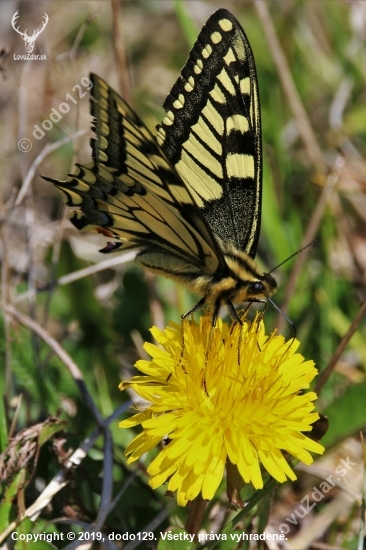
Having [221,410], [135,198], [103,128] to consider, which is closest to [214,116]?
[135,198]

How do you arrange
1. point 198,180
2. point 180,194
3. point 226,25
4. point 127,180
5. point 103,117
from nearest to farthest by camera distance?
point 103,117 < point 180,194 < point 127,180 < point 226,25 < point 198,180

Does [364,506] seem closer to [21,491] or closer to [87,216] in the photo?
[21,491]

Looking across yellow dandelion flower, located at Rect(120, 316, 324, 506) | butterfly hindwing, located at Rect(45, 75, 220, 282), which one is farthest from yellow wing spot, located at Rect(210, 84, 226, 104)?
yellow dandelion flower, located at Rect(120, 316, 324, 506)

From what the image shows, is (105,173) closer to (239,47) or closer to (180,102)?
(180,102)

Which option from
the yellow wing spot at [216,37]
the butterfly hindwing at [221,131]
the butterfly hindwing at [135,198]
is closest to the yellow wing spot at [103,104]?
the butterfly hindwing at [135,198]

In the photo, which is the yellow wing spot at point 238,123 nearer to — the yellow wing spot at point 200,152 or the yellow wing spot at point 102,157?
the yellow wing spot at point 200,152

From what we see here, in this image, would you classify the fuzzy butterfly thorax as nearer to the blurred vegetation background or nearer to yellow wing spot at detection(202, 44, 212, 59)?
yellow wing spot at detection(202, 44, 212, 59)
